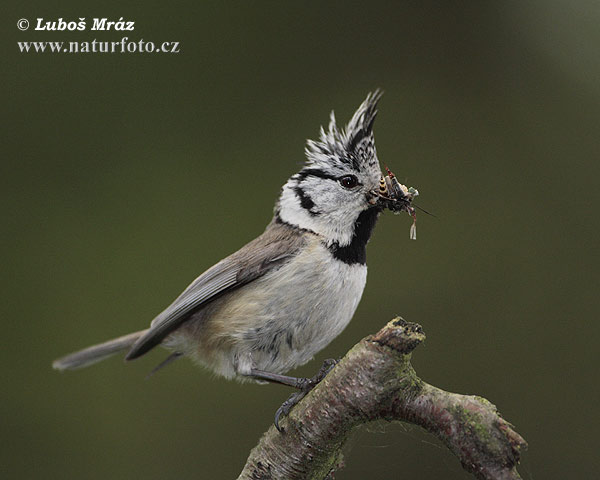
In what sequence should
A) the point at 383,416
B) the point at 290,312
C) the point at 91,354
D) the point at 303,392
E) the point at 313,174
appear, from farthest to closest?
1. the point at 91,354
2. the point at 313,174
3. the point at 290,312
4. the point at 303,392
5. the point at 383,416

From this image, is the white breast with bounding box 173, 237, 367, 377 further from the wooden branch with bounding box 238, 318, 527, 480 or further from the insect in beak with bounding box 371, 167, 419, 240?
the wooden branch with bounding box 238, 318, 527, 480

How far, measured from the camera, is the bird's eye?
9.50 ft

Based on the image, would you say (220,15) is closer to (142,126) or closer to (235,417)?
(142,126)

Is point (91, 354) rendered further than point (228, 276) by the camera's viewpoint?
Yes

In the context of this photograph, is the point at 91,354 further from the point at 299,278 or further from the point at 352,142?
the point at 352,142

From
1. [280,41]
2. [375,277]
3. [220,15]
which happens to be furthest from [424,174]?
[220,15]

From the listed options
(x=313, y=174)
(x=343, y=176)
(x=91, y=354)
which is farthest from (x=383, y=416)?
(x=91, y=354)

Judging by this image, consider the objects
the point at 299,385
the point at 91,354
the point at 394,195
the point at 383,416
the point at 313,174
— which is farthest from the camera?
the point at 91,354

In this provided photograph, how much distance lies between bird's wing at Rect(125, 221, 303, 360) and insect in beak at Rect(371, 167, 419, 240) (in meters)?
0.41

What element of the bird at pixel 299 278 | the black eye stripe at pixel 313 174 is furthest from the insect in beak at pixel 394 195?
the black eye stripe at pixel 313 174

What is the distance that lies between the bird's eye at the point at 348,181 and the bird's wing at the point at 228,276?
1.00 ft

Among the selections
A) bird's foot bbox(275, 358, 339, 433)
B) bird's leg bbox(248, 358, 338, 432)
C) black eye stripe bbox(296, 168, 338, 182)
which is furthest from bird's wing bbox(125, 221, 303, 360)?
bird's foot bbox(275, 358, 339, 433)

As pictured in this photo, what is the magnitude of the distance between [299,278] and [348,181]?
0.51 metres

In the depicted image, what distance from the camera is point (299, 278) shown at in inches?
108
